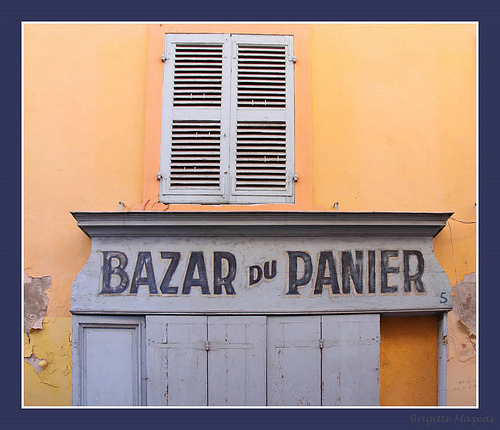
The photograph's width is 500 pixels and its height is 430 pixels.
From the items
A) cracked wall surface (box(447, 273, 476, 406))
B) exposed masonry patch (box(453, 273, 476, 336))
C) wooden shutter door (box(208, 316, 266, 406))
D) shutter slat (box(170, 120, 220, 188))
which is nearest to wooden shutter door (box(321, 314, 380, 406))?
wooden shutter door (box(208, 316, 266, 406))

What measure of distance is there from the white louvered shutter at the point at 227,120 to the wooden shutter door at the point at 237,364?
150cm

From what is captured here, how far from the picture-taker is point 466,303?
5.18 meters

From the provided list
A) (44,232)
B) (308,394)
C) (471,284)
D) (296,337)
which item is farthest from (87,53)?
(471,284)

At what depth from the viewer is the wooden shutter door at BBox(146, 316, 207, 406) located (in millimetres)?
4777

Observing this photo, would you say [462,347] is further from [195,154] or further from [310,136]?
[195,154]

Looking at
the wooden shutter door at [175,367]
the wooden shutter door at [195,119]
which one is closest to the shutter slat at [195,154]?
the wooden shutter door at [195,119]

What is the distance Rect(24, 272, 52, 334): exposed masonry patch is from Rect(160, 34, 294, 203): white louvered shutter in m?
1.75

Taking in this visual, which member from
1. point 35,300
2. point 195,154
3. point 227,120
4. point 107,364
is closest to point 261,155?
point 227,120

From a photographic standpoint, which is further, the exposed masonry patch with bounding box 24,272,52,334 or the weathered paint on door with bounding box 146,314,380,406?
the exposed masonry patch with bounding box 24,272,52,334

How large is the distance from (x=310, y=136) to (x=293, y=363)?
2648 mm

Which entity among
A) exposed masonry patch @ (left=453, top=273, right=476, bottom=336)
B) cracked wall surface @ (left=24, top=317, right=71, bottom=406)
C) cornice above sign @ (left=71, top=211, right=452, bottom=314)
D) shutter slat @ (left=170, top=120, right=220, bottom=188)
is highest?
shutter slat @ (left=170, top=120, right=220, bottom=188)

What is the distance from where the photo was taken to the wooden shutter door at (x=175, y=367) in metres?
4.78

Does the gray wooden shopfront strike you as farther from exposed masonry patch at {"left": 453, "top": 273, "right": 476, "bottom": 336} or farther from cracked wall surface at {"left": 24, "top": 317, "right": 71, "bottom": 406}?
exposed masonry patch at {"left": 453, "top": 273, "right": 476, "bottom": 336}

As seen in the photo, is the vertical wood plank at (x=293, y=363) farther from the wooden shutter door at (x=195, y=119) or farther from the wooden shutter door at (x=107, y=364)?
the wooden shutter door at (x=195, y=119)
